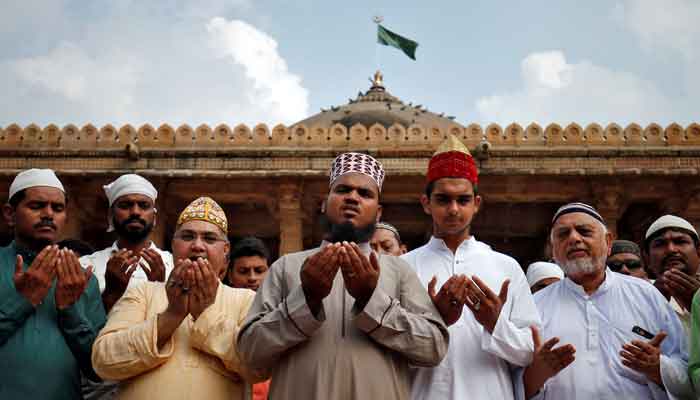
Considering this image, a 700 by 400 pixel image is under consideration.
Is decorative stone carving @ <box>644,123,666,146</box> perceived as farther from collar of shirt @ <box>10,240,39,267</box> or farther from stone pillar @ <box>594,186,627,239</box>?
collar of shirt @ <box>10,240,39,267</box>

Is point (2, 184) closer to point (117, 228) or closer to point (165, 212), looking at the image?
point (165, 212)

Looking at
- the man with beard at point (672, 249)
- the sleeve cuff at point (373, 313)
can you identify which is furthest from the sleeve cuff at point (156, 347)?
the man with beard at point (672, 249)

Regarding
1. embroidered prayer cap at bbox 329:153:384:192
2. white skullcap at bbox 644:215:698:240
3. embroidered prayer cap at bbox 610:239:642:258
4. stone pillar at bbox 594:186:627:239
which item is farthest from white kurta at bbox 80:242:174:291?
stone pillar at bbox 594:186:627:239

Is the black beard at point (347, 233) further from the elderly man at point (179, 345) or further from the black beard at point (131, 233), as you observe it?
the black beard at point (131, 233)

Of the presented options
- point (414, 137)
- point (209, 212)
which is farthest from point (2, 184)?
point (209, 212)

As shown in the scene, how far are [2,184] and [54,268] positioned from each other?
7.59 metres

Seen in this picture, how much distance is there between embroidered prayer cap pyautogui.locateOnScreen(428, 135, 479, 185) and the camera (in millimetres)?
3035

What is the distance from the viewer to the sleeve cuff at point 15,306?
2.66 meters

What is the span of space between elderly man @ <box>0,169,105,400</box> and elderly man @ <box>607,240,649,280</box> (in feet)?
11.0

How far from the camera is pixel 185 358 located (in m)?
2.66

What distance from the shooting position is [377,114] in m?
14.6

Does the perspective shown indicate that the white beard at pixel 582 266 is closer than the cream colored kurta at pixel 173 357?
No

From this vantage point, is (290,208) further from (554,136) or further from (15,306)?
(15,306)

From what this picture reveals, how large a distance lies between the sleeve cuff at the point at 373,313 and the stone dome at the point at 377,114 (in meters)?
11.4
